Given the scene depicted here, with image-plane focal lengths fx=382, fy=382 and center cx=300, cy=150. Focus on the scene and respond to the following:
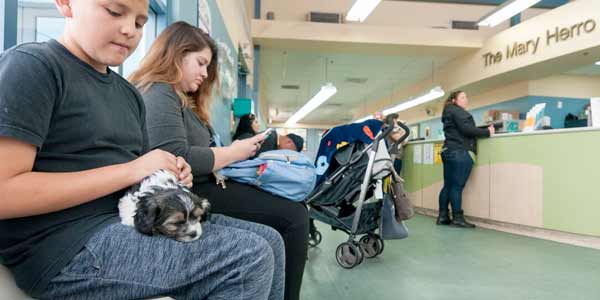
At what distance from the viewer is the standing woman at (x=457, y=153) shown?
4340 millimetres

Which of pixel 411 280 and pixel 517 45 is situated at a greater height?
pixel 517 45

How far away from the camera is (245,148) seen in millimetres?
1332

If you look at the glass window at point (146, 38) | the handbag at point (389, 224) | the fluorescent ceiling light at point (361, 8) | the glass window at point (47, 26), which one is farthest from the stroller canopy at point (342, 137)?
the fluorescent ceiling light at point (361, 8)

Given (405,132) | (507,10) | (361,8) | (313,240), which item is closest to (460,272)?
(405,132)

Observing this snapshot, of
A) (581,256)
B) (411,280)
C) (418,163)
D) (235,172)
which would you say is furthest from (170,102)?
(418,163)

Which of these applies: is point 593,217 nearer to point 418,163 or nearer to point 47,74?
point 418,163

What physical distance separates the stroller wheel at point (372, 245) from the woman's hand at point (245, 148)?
5.51 ft

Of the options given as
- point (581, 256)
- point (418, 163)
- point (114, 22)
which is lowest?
point (581, 256)

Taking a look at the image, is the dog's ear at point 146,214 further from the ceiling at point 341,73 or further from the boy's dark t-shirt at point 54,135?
the ceiling at point 341,73

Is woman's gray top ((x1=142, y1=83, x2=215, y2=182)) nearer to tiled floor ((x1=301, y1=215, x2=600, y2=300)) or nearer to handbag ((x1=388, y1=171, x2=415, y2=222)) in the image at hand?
tiled floor ((x1=301, y1=215, x2=600, y2=300))

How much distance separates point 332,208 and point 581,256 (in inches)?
78.4

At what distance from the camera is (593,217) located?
3328 mm

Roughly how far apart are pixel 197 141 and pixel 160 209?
58 cm

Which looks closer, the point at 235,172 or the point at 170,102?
the point at 170,102
